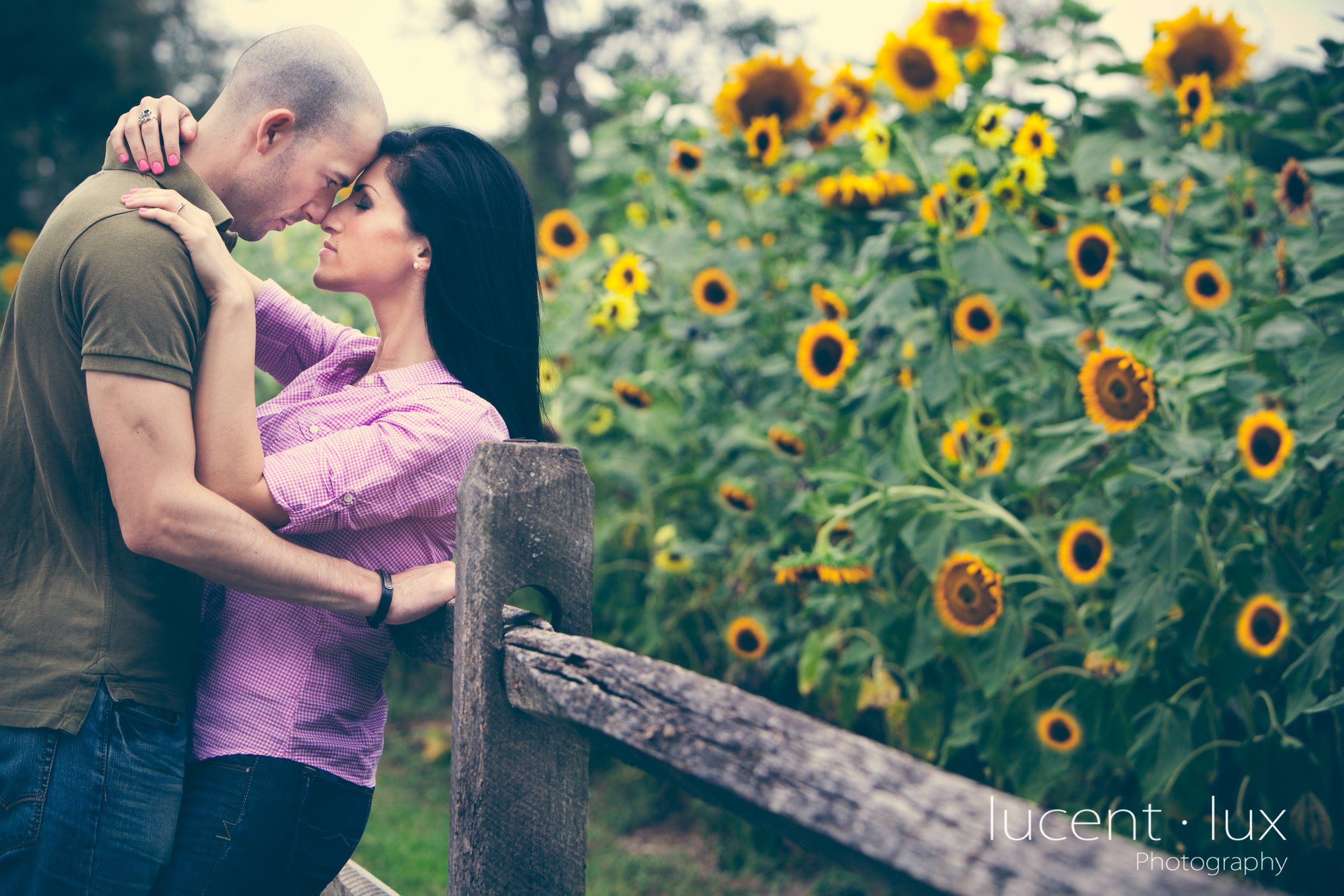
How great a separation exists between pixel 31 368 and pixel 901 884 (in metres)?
1.07

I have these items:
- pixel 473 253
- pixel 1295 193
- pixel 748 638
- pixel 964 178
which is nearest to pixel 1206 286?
pixel 1295 193

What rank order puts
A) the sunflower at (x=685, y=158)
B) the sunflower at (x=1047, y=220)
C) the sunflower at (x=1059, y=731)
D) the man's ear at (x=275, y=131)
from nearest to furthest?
the man's ear at (x=275, y=131)
the sunflower at (x=1059, y=731)
the sunflower at (x=1047, y=220)
the sunflower at (x=685, y=158)

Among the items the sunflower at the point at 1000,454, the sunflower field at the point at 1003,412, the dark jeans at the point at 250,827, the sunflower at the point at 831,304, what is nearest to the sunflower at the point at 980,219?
the sunflower field at the point at 1003,412

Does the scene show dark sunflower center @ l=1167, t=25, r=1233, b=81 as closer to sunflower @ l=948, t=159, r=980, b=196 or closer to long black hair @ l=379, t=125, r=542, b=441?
sunflower @ l=948, t=159, r=980, b=196

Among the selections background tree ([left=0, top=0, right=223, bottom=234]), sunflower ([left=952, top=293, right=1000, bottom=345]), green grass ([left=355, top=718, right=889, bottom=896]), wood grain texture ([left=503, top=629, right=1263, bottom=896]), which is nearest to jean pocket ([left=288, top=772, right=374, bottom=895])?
wood grain texture ([left=503, top=629, right=1263, bottom=896])

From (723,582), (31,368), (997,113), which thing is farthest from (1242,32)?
(31,368)

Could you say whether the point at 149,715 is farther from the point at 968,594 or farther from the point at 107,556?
the point at 968,594

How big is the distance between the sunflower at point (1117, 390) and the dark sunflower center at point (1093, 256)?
0.38 metres

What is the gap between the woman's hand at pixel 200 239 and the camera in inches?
42.6

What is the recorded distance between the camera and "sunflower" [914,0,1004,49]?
2516 millimetres

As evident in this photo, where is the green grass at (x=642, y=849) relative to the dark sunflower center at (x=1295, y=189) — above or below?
below

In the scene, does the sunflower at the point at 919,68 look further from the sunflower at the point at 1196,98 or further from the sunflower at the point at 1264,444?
the sunflower at the point at 1264,444

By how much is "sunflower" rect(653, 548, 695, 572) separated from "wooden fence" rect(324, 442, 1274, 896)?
5.16 ft

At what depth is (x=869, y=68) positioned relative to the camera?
108 inches
